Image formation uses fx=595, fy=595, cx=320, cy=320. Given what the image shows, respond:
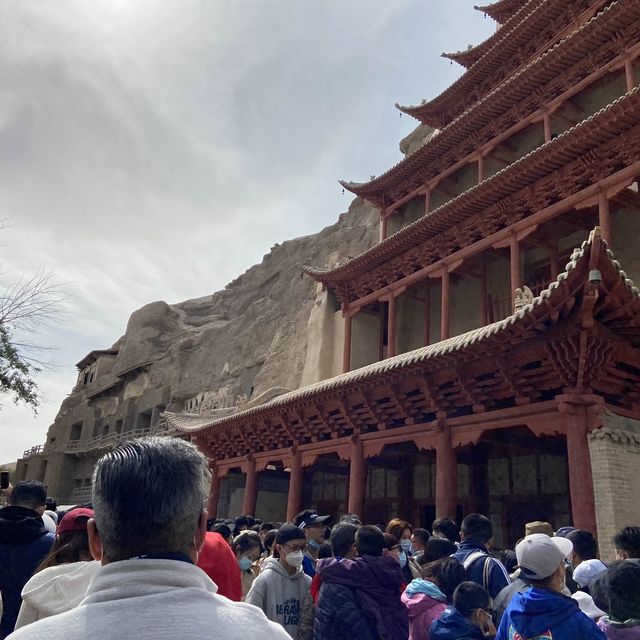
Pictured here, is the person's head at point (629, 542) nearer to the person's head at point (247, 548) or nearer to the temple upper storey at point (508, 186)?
the person's head at point (247, 548)

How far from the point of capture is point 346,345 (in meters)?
18.3

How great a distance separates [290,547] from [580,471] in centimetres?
542

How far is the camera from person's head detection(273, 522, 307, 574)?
400 cm

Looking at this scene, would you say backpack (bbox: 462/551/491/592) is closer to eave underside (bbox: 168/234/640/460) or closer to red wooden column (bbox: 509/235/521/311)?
eave underside (bbox: 168/234/640/460)

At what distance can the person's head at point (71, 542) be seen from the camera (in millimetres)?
2359

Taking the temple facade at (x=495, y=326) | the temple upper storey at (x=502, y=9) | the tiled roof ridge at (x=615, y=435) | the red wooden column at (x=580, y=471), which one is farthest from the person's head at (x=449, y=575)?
the temple upper storey at (x=502, y=9)

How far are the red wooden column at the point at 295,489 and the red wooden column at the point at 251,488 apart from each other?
1807mm

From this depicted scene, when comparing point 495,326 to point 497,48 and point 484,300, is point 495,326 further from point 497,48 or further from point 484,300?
point 497,48

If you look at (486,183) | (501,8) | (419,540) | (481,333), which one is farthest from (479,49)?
(419,540)

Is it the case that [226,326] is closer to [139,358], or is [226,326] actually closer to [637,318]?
[139,358]

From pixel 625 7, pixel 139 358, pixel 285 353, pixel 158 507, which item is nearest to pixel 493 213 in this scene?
pixel 625 7

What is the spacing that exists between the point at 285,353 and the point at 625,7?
1899 centimetres

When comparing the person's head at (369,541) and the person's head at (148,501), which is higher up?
the person's head at (148,501)

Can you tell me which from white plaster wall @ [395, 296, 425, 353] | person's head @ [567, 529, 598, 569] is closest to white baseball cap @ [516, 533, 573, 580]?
person's head @ [567, 529, 598, 569]
